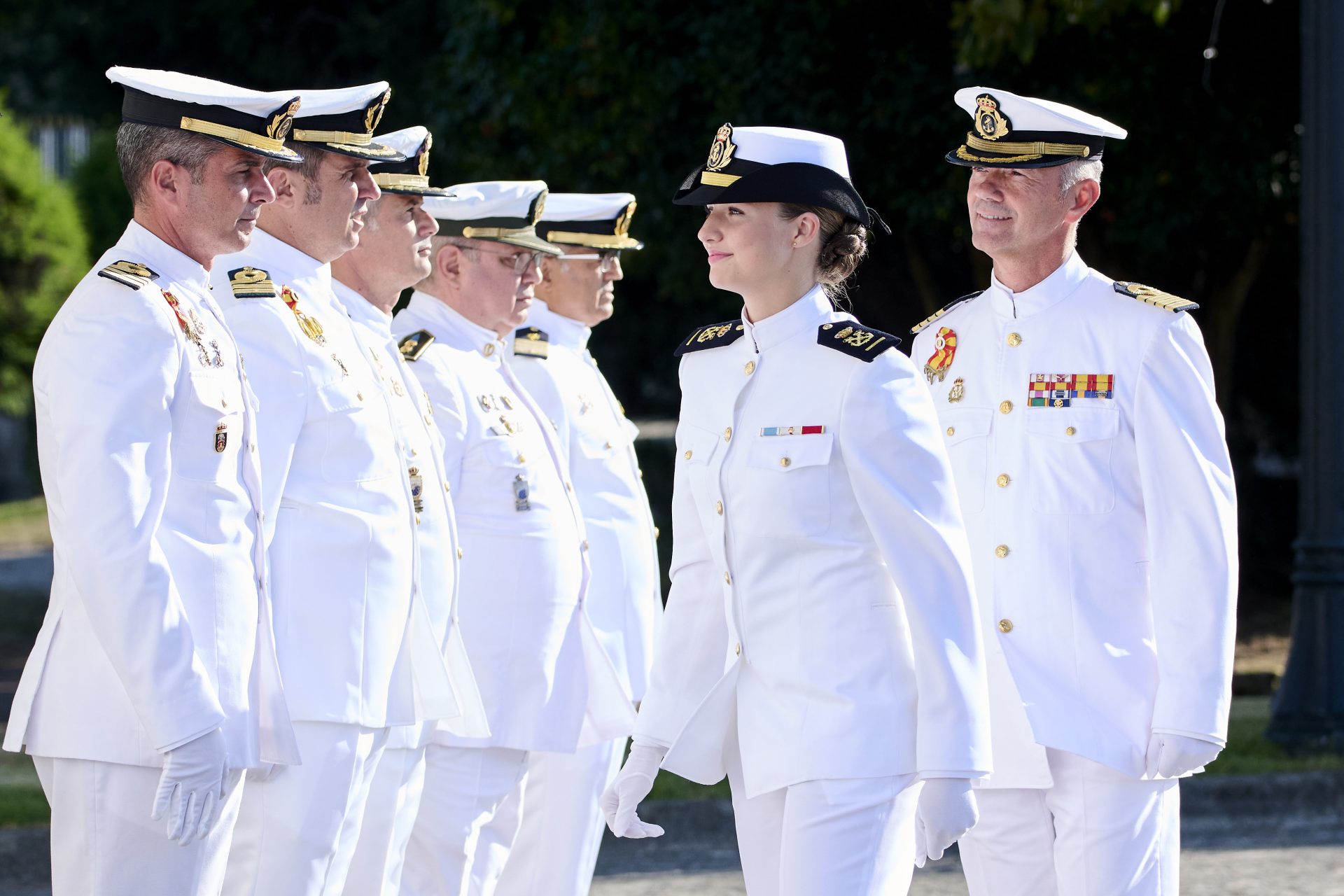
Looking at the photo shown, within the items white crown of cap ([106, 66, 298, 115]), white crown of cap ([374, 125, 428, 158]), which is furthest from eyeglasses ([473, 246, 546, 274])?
white crown of cap ([106, 66, 298, 115])

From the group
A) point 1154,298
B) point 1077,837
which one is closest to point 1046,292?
point 1154,298

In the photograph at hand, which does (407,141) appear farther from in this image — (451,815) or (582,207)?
(451,815)

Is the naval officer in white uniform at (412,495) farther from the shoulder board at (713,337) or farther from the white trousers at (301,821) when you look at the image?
the shoulder board at (713,337)

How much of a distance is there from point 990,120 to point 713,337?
0.91m

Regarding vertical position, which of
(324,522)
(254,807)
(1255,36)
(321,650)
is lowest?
(254,807)

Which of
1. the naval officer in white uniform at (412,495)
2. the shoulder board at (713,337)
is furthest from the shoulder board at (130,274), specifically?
the shoulder board at (713,337)

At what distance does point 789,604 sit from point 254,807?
109 centimetres

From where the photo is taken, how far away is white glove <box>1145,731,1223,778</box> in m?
3.72

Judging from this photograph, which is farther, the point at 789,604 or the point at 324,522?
the point at 324,522

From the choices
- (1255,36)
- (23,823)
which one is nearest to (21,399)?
(1255,36)

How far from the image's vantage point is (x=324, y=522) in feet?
12.2

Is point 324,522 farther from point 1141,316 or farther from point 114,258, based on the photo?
point 1141,316

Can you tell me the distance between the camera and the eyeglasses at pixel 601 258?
20.1 feet

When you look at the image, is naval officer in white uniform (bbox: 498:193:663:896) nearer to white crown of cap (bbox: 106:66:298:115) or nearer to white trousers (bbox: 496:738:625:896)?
white trousers (bbox: 496:738:625:896)
